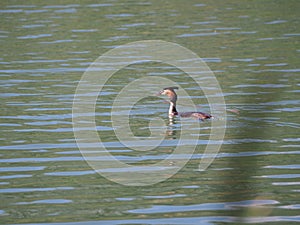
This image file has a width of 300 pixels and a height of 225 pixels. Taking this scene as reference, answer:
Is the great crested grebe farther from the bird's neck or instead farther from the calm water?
the calm water

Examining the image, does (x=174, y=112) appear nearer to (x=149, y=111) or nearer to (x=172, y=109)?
(x=172, y=109)

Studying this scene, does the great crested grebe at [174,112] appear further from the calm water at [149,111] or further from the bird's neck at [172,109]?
the calm water at [149,111]

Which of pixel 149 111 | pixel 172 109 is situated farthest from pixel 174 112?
pixel 149 111

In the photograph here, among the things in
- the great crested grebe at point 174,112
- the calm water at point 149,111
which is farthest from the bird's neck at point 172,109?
the calm water at point 149,111

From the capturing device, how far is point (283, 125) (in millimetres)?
9305

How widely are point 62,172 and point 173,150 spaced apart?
151cm

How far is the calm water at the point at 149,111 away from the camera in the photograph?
6.72 ft

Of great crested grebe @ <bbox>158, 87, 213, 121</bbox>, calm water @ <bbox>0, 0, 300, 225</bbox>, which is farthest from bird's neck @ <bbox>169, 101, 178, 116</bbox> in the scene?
calm water @ <bbox>0, 0, 300, 225</bbox>

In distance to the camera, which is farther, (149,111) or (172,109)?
(149,111)

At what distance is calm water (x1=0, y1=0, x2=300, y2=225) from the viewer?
2.05 metres

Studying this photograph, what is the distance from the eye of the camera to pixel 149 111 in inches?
436

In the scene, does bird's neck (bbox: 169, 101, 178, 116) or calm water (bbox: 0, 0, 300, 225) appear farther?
bird's neck (bbox: 169, 101, 178, 116)

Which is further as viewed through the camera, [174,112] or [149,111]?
[149,111]

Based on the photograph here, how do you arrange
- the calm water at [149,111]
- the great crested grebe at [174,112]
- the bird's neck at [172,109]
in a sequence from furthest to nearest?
the bird's neck at [172,109] < the great crested grebe at [174,112] < the calm water at [149,111]
